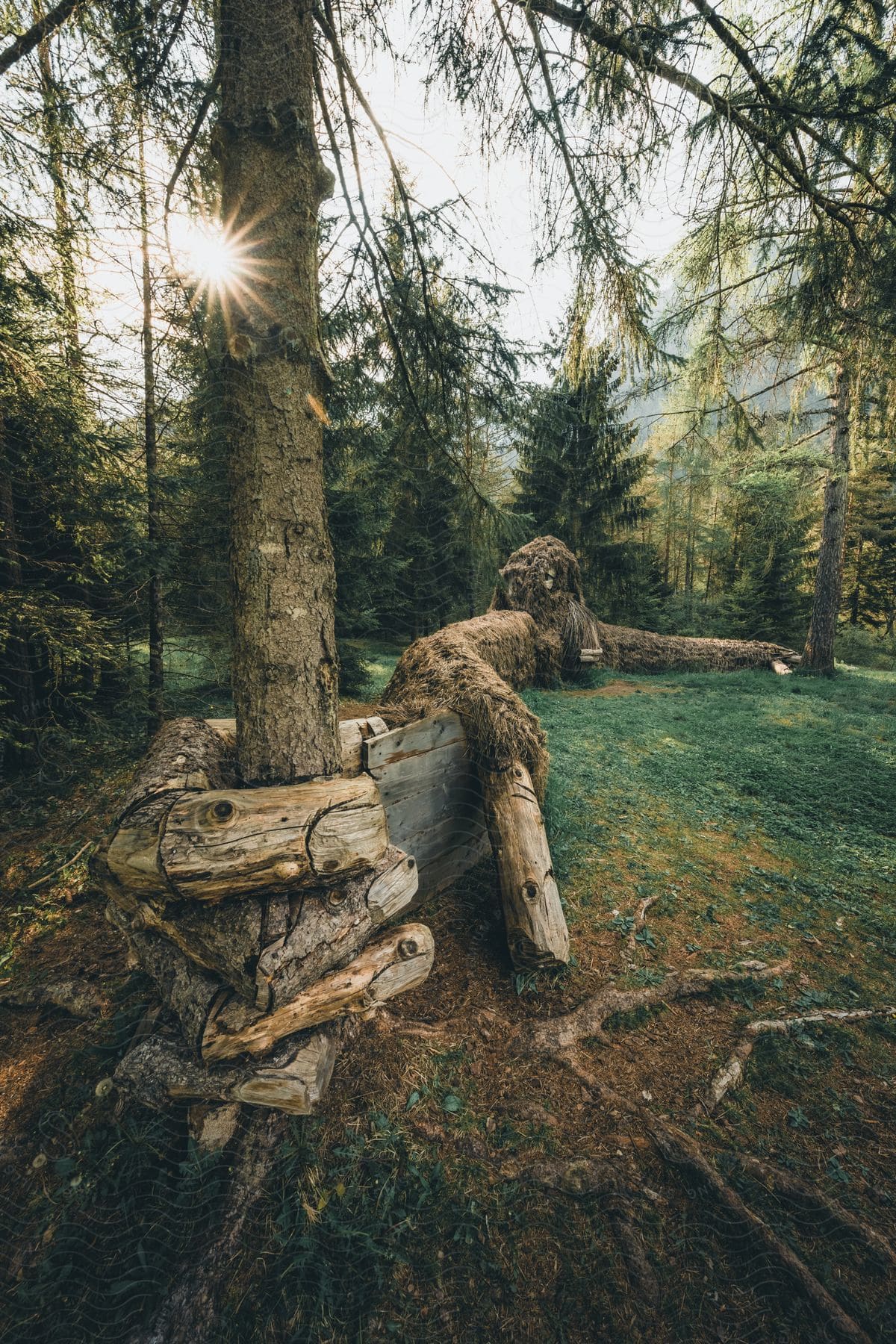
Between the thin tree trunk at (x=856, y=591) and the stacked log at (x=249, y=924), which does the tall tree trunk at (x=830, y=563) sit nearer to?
the stacked log at (x=249, y=924)

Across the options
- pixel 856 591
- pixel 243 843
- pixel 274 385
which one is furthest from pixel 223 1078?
pixel 856 591

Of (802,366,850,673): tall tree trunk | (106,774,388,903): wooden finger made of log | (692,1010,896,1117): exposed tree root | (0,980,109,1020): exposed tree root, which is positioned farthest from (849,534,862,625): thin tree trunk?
(0,980,109,1020): exposed tree root

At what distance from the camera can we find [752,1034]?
2324 mm

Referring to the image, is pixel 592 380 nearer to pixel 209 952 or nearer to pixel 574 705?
pixel 209 952

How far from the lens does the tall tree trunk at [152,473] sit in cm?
257

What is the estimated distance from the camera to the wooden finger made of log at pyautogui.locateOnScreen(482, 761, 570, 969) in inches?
103

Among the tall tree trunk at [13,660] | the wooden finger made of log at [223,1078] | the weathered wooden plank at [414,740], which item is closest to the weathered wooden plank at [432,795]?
the weathered wooden plank at [414,740]

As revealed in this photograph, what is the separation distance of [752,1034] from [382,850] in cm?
216

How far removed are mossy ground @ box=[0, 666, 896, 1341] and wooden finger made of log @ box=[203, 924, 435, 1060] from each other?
49cm

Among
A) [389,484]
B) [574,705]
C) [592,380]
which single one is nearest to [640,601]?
[574,705]

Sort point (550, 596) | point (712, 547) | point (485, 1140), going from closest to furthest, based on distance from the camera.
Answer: point (485, 1140) → point (550, 596) → point (712, 547)

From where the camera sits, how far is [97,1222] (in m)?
1.61

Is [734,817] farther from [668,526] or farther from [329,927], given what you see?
[668,526]

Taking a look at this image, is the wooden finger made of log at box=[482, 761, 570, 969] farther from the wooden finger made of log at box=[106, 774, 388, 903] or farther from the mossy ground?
the wooden finger made of log at box=[106, 774, 388, 903]
